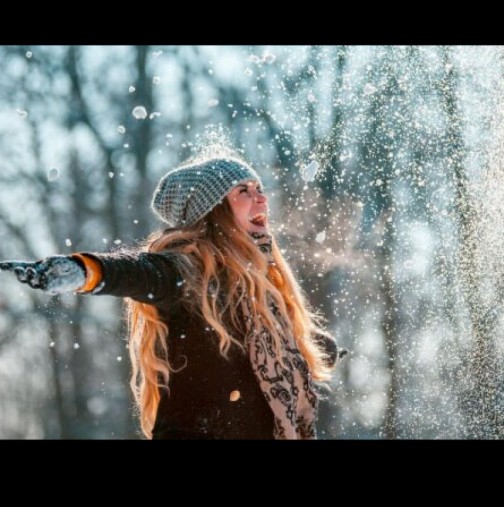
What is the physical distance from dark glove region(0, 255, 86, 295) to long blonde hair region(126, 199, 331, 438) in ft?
1.41

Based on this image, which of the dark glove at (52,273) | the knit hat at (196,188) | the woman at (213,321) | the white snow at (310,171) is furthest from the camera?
the white snow at (310,171)

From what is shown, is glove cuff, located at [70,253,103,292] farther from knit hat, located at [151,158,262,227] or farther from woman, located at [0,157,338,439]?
knit hat, located at [151,158,262,227]

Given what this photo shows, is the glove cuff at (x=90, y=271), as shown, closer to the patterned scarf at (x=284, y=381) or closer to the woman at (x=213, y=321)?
the woman at (x=213, y=321)

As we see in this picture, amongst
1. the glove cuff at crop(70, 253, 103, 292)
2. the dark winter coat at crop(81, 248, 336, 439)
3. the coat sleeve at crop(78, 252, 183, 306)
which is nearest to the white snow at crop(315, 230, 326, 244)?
the dark winter coat at crop(81, 248, 336, 439)

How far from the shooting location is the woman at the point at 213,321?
7.79ft

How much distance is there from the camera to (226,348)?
2.43m

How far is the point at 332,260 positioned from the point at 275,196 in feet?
2.98

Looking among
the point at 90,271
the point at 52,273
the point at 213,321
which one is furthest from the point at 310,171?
the point at 52,273

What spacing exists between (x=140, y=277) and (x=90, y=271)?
169mm

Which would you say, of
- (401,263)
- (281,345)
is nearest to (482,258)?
(401,263)

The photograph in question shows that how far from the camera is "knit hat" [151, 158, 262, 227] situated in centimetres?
273

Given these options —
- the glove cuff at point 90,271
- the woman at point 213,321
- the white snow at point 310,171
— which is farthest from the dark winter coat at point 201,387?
the white snow at point 310,171

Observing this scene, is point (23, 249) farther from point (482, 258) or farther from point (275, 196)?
point (482, 258)

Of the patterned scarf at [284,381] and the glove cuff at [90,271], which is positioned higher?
the glove cuff at [90,271]
